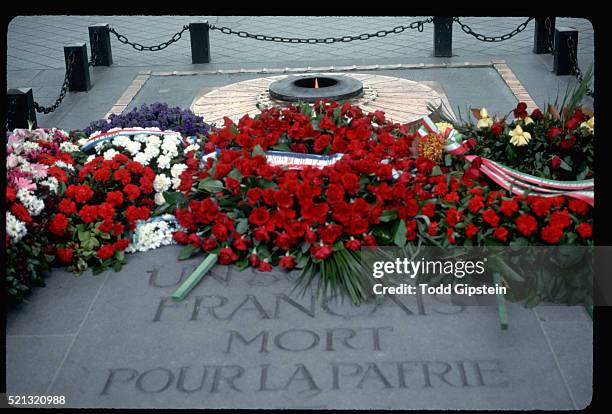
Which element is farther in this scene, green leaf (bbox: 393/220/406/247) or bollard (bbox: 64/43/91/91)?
bollard (bbox: 64/43/91/91)

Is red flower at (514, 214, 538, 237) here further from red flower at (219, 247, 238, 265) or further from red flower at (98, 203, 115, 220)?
red flower at (98, 203, 115, 220)

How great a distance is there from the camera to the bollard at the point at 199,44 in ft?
23.3

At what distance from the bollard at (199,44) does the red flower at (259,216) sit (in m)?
4.29

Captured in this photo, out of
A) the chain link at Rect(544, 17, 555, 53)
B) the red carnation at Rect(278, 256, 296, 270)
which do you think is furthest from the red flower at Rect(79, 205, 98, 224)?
the chain link at Rect(544, 17, 555, 53)

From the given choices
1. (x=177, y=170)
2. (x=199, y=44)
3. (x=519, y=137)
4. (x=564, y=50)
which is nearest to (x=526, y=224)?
(x=519, y=137)

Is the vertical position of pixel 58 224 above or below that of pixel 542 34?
below

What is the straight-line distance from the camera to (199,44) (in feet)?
23.3

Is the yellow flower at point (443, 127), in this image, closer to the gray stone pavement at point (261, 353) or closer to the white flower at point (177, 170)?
the gray stone pavement at point (261, 353)

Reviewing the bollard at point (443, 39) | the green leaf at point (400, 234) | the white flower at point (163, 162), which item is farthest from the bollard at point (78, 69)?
the green leaf at point (400, 234)

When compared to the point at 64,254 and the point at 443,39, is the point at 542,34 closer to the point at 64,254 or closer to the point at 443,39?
the point at 443,39

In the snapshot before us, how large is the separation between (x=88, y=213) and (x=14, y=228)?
382mm

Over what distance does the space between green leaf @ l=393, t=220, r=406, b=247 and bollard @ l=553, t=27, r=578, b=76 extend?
3.68m

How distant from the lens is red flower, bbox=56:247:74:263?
3217mm
